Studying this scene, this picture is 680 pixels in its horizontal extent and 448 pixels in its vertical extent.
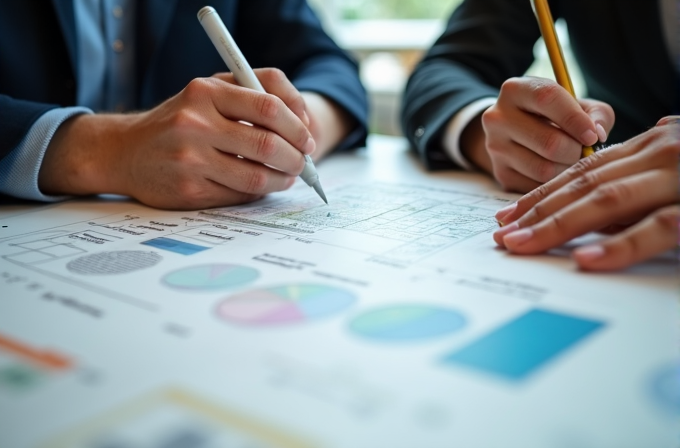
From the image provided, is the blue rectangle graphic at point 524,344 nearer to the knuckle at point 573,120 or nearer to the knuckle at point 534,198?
the knuckle at point 534,198

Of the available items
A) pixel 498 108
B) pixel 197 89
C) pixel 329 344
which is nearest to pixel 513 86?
pixel 498 108

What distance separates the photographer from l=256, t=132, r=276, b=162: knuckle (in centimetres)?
68

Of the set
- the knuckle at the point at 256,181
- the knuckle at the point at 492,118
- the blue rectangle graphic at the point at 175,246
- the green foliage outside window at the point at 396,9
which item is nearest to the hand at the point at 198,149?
the knuckle at the point at 256,181

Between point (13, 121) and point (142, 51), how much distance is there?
15.2 inches

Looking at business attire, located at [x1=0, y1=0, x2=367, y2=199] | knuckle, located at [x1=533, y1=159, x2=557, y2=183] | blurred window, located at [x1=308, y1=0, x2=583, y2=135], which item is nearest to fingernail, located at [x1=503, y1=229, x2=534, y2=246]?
knuckle, located at [x1=533, y1=159, x2=557, y2=183]

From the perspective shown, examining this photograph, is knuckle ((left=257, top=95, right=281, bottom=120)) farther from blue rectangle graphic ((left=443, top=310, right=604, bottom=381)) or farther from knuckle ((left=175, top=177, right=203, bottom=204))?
blue rectangle graphic ((left=443, top=310, right=604, bottom=381))

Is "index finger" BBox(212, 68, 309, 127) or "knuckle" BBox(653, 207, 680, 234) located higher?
"index finger" BBox(212, 68, 309, 127)

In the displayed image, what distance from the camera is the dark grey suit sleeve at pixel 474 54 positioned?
1020 millimetres

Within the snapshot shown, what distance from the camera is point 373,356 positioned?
354mm

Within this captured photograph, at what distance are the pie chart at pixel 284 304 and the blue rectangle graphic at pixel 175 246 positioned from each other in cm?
13

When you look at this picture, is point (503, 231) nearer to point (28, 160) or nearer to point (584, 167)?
point (584, 167)

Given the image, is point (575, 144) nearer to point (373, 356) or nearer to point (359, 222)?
point (359, 222)

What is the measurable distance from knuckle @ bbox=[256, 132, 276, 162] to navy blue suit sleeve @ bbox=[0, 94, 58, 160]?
277 mm

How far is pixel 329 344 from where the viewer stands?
371 mm
